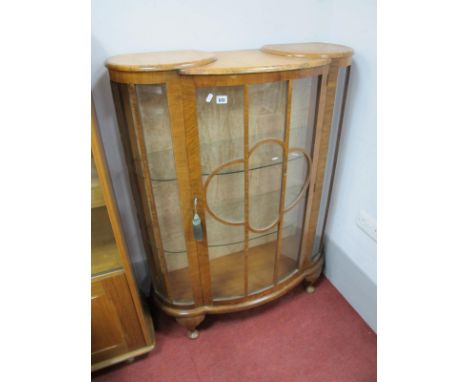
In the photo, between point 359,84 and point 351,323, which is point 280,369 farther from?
point 359,84

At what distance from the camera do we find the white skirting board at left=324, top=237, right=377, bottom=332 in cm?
134

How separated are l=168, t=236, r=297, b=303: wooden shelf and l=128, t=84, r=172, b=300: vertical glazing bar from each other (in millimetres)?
51

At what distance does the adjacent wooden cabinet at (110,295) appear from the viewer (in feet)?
3.13

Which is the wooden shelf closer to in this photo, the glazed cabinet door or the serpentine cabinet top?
the glazed cabinet door

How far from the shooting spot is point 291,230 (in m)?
1.27

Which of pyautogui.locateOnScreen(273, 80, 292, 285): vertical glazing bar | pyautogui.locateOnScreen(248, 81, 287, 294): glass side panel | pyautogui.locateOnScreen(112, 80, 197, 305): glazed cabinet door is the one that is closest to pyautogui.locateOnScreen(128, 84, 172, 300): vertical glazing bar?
pyautogui.locateOnScreen(112, 80, 197, 305): glazed cabinet door

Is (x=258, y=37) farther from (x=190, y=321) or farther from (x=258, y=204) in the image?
(x=190, y=321)

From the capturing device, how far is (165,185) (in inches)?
40.2

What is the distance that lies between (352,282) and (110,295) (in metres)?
1.08

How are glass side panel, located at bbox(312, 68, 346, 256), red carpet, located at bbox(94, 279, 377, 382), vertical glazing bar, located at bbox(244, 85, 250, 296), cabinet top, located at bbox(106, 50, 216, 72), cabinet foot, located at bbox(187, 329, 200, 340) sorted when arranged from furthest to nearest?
1. cabinet foot, located at bbox(187, 329, 200, 340)
2. red carpet, located at bbox(94, 279, 377, 382)
3. glass side panel, located at bbox(312, 68, 346, 256)
4. vertical glazing bar, located at bbox(244, 85, 250, 296)
5. cabinet top, located at bbox(106, 50, 216, 72)

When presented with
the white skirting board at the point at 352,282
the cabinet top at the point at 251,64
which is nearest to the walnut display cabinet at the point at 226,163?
the cabinet top at the point at 251,64

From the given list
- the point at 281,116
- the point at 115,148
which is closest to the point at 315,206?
the point at 281,116
